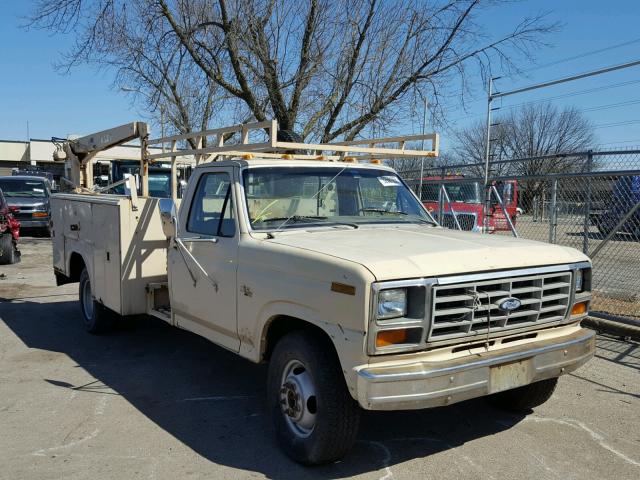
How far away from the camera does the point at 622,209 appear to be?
289 inches

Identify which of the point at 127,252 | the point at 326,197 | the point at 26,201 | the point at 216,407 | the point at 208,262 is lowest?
the point at 216,407

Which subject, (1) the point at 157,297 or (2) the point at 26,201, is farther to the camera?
(2) the point at 26,201

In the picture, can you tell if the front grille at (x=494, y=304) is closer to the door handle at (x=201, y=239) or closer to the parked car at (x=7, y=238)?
the door handle at (x=201, y=239)

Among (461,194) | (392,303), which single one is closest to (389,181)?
(392,303)

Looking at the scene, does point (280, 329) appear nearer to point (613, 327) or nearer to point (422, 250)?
point (422, 250)

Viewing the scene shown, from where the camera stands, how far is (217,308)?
15.1ft

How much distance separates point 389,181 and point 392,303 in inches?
88.4

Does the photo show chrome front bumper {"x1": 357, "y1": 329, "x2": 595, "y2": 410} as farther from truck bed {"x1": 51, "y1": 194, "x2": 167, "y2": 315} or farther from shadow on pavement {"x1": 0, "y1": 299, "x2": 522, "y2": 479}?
truck bed {"x1": 51, "y1": 194, "x2": 167, "y2": 315}

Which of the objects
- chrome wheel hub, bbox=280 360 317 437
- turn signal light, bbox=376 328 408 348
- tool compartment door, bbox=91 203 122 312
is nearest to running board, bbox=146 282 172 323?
tool compartment door, bbox=91 203 122 312

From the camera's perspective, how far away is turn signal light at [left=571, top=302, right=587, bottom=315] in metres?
4.22

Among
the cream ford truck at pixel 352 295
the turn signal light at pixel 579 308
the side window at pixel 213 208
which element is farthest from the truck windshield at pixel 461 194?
the turn signal light at pixel 579 308

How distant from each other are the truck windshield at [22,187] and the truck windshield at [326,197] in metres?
16.6

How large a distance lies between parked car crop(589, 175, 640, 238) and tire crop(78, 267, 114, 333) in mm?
6039

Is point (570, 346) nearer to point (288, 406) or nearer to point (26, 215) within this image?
point (288, 406)
